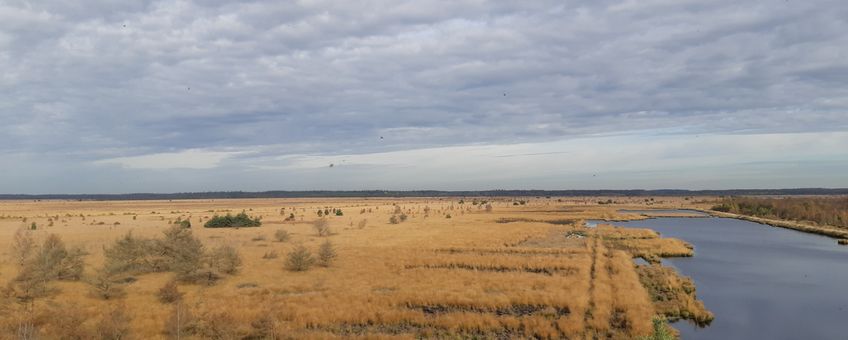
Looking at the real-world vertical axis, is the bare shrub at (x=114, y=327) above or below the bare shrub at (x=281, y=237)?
below

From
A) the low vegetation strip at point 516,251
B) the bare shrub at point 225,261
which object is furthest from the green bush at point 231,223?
the bare shrub at point 225,261

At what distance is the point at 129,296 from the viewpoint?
20828 millimetres

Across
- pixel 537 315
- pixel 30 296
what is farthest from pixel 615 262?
pixel 30 296

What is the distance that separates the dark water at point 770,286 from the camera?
19516mm

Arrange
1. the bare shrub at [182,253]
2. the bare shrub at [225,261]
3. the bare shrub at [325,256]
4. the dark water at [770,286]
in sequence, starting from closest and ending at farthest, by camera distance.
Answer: the dark water at [770,286], the bare shrub at [182,253], the bare shrub at [225,261], the bare shrub at [325,256]

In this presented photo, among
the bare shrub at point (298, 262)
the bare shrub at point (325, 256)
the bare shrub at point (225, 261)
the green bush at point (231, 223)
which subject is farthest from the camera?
the green bush at point (231, 223)

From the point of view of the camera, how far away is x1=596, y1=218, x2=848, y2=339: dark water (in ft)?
64.0

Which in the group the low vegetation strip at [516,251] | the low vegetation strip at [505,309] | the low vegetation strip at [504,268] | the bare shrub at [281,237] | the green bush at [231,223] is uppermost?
the green bush at [231,223]

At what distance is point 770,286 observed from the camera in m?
27.3

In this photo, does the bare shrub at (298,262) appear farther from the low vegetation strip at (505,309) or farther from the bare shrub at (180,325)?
the bare shrub at (180,325)

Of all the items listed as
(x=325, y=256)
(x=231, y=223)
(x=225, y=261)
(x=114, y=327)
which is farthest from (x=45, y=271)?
(x=231, y=223)

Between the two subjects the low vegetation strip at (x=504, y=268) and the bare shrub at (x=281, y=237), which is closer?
the low vegetation strip at (x=504, y=268)

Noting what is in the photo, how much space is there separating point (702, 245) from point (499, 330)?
3311 cm

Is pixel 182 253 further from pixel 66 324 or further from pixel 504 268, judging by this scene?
pixel 504 268
